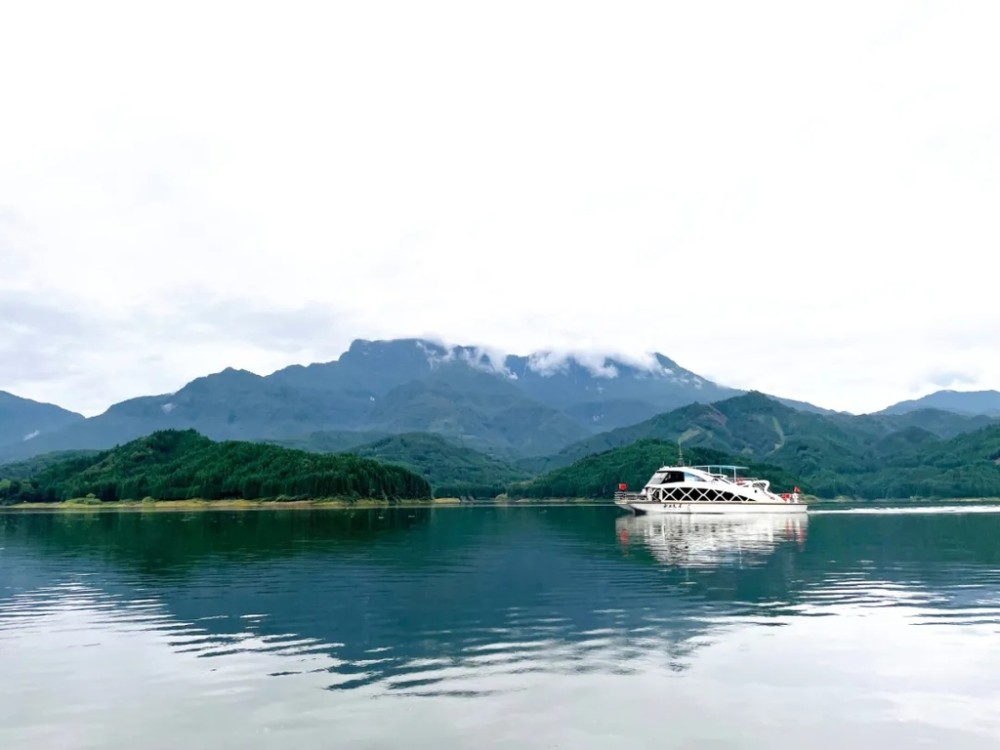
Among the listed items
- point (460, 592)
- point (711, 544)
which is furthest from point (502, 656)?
point (711, 544)

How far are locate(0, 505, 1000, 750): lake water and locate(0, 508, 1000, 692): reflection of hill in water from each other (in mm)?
299

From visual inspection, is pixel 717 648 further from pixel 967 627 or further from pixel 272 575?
pixel 272 575

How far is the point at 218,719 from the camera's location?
1034 inches

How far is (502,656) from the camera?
114ft

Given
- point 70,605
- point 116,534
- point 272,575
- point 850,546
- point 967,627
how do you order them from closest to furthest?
1. point 967,627
2. point 70,605
3. point 272,575
4. point 850,546
5. point 116,534

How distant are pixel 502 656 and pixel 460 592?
2167 cm

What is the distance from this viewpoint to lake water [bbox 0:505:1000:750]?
2506 centimetres

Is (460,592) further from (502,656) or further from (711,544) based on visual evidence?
(711,544)

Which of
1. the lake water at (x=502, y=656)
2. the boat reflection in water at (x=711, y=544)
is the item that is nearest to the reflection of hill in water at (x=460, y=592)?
the lake water at (x=502, y=656)

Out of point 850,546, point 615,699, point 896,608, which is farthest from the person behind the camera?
point 850,546

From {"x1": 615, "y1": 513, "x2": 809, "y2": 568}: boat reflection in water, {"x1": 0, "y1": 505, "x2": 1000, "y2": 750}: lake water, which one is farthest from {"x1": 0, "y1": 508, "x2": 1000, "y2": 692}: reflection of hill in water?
{"x1": 615, "y1": 513, "x2": 809, "y2": 568}: boat reflection in water

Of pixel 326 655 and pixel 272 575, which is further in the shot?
pixel 272 575

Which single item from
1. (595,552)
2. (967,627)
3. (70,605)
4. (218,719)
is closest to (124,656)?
(218,719)

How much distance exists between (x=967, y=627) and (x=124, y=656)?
42539mm
